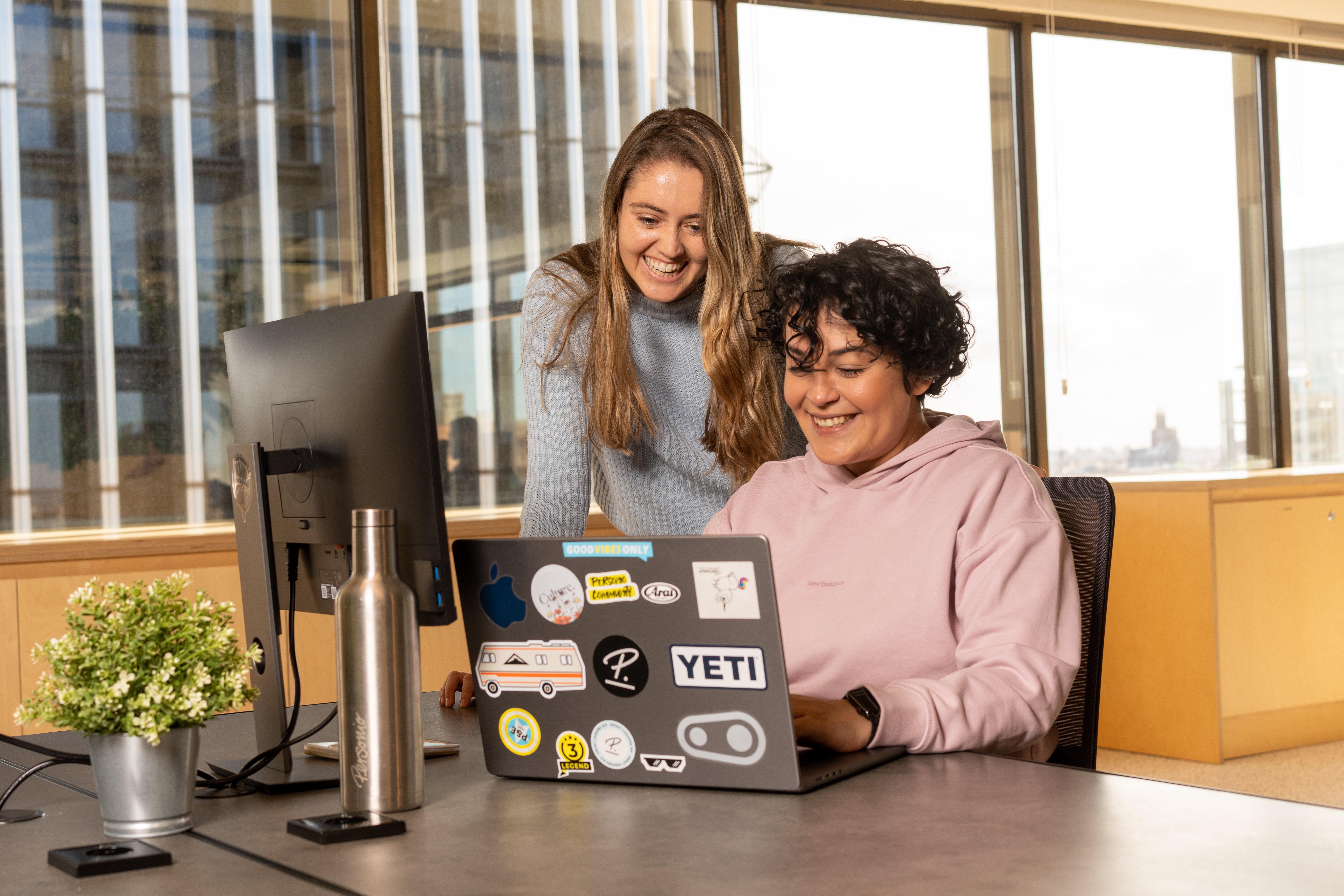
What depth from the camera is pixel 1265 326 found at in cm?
582

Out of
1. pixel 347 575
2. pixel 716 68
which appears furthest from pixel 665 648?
pixel 716 68

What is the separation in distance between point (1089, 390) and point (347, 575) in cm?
467

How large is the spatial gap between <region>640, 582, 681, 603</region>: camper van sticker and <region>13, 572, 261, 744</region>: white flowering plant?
1.08 ft

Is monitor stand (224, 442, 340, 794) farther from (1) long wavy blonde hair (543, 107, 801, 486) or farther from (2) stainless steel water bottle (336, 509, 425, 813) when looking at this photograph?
(1) long wavy blonde hair (543, 107, 801, 486)

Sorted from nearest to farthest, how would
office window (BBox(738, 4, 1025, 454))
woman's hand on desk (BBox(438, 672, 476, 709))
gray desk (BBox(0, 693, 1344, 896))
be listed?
gray desk (BBox(0, 693, 1344, 896)), woman's hand on desk (BBox(438, 672, 476, 709)), office window (BBox(738, 4, 1025, 454))

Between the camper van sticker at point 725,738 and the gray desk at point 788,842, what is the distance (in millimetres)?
31

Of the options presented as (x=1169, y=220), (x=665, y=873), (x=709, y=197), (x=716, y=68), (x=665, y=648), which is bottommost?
(x=665, y=873)

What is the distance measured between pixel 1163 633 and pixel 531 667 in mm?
3223

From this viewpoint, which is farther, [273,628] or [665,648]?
[273,628]

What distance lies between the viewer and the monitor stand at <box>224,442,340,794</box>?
1.24m

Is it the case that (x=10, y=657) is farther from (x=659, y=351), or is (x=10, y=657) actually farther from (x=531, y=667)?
(x=531, y=667)

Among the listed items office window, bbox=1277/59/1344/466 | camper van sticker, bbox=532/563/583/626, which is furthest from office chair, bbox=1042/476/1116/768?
office window, bbox=1277/59/1344/466

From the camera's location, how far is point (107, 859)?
3.04ft

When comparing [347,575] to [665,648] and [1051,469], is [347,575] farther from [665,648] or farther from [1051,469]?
[1051,469]
